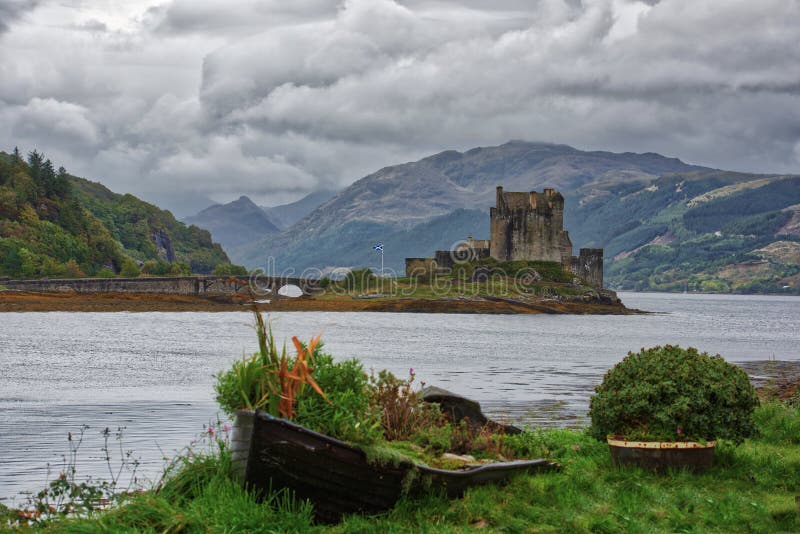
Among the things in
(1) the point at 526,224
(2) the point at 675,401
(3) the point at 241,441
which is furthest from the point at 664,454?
(1) the point at 526,224

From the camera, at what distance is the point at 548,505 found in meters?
11.9

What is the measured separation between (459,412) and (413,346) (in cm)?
5279

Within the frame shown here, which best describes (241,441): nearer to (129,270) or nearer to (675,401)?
(675,401)

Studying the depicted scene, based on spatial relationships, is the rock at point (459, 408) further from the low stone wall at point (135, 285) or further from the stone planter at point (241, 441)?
the low stone wall at point (135, 285)

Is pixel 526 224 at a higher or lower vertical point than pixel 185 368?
higher

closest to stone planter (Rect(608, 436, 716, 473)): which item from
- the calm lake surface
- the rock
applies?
the rock

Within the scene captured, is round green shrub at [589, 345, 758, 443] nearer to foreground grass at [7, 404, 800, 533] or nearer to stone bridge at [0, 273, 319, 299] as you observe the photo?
foreground grass at [7, 404, 800, 533]

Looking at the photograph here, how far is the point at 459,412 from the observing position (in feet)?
48.6

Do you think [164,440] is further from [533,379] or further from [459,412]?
[533,379]

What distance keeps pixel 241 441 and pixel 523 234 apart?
13707 centimetres

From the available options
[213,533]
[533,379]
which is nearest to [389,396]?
[213,533]

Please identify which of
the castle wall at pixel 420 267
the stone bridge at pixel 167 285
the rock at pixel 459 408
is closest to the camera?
the rock at pixel 459 408

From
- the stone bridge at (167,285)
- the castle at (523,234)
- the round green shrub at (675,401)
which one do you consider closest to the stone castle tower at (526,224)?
the castle at (523,234)

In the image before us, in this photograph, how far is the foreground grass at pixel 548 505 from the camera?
10.3 m
